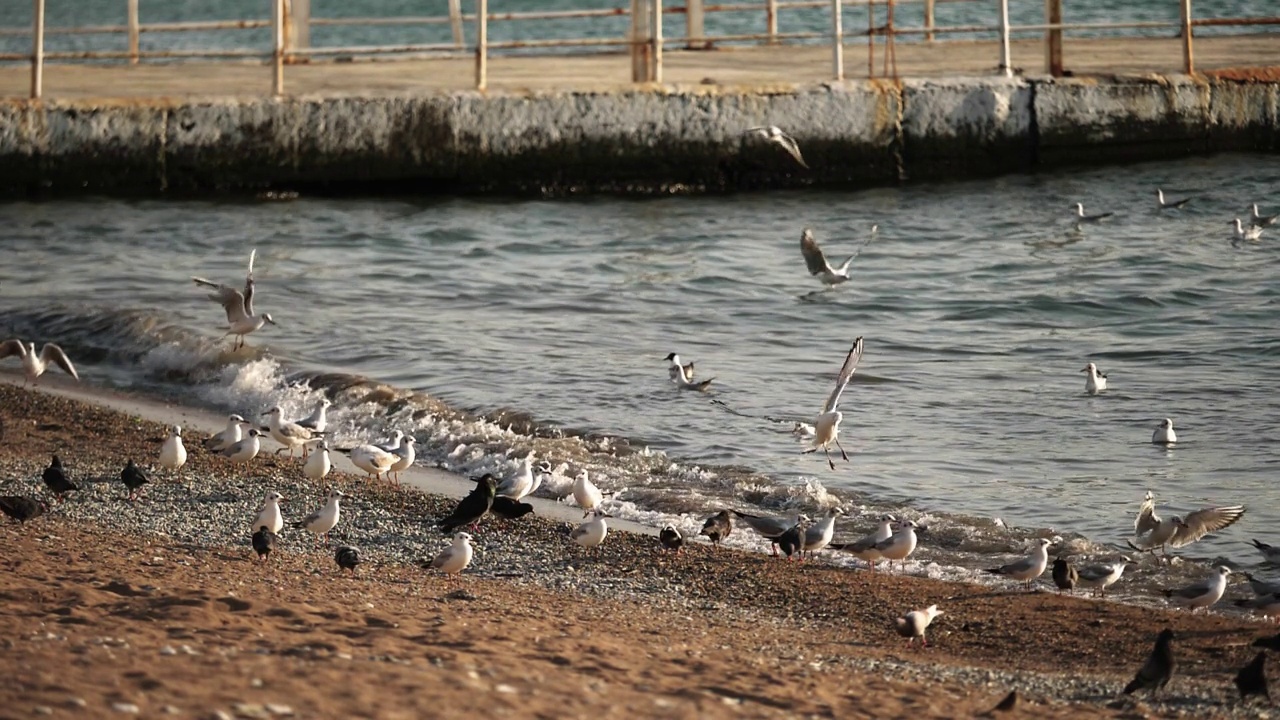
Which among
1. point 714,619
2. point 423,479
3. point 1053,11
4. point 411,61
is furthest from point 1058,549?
point 411,61

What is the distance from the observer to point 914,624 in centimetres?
746

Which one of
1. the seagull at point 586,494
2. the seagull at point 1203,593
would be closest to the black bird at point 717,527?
the seagull at point 586,494

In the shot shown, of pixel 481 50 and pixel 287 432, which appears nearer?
pixel 287 432

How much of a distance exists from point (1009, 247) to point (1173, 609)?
10.5 meters

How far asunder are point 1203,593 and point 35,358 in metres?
8.19

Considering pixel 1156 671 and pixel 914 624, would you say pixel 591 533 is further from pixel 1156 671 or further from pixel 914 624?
pixel 1156 671

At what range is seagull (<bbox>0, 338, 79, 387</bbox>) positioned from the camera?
12188 millimetres

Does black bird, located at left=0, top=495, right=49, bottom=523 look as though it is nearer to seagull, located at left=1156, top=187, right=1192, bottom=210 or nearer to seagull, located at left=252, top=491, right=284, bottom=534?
seagull, located at left=252, top=491, right=284, bottom=534

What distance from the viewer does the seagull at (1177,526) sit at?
8828 millimetres

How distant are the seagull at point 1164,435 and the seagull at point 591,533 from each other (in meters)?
3.94

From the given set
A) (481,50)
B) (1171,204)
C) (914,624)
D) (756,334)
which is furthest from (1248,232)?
(914,624)

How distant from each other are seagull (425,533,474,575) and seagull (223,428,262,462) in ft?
8.18

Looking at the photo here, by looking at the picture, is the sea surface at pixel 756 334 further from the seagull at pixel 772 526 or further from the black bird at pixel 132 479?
the black bird at pixel 132 479

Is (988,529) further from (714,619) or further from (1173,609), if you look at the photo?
(714,619)
